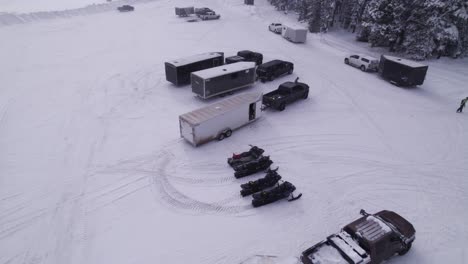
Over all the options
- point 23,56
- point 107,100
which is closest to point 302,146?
point 107,100

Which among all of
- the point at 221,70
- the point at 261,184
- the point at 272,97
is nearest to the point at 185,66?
the point at 221,70

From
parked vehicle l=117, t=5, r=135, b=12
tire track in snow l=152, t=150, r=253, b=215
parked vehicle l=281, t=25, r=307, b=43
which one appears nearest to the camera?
tire track in snow l=152, t=150, r=253, b=215

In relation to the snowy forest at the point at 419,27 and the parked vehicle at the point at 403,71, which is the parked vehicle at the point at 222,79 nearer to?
Answer: the parked vehicle at the point at 403,71

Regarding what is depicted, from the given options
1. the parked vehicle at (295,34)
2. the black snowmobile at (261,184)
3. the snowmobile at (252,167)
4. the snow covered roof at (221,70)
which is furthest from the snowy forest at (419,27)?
the black snowmobile at (261,184)

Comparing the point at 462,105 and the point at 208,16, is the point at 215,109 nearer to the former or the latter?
the point at 462,105

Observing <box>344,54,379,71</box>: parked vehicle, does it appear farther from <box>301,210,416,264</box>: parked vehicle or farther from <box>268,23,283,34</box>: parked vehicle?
<box>301,210,416,264</box>: parked vehicle

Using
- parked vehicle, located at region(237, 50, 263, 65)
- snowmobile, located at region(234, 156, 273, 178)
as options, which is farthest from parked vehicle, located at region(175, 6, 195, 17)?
snowmobile, located at region(234, 156, 273, 178)
